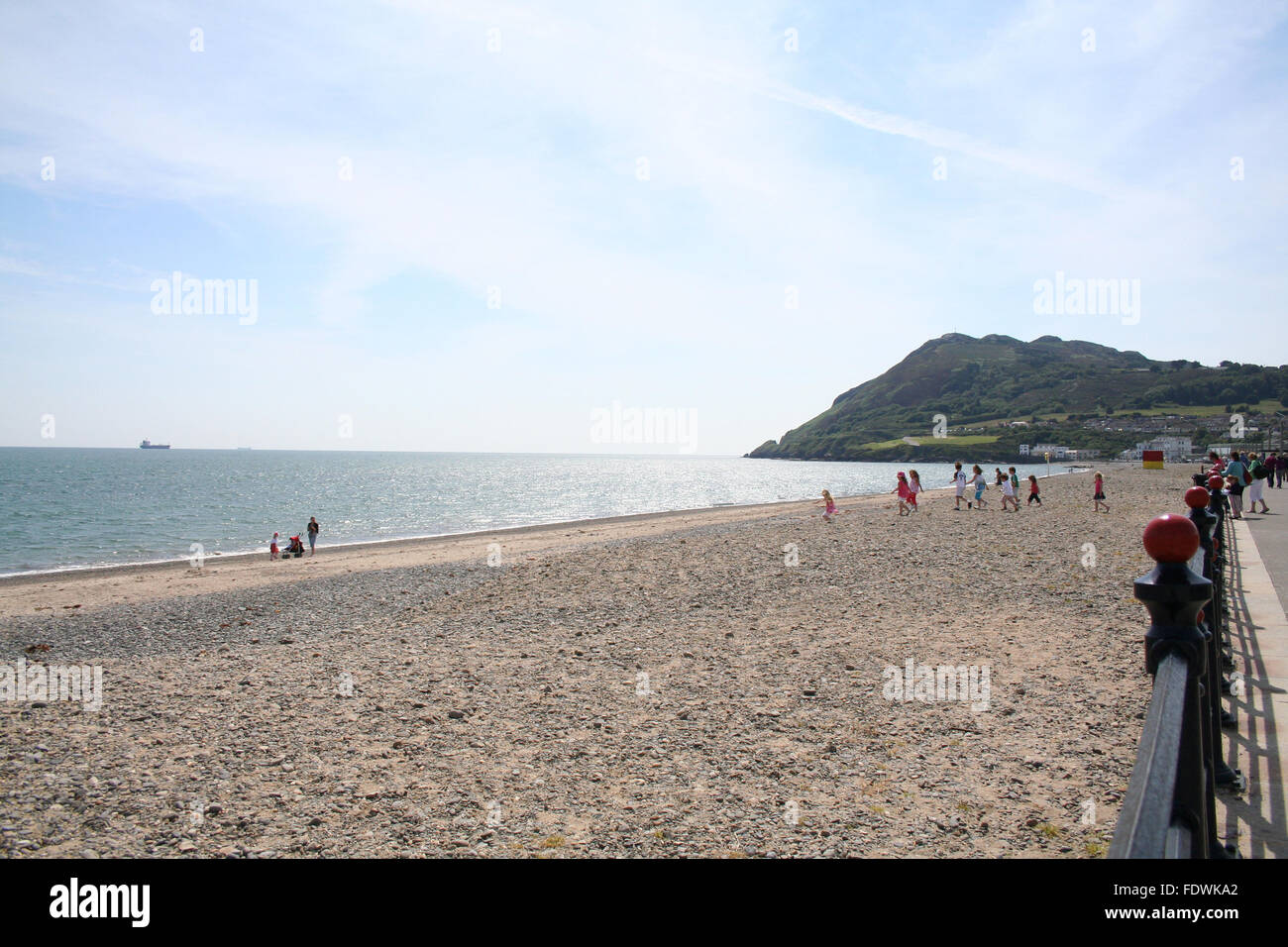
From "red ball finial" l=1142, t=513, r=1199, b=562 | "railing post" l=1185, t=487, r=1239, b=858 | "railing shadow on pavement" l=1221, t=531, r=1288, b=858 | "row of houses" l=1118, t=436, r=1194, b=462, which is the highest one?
"row of houses" l=1118, t=436, r=1194, b=462

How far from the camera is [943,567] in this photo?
52.6 feet

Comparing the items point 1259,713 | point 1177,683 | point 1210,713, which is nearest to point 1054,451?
point 1259,713

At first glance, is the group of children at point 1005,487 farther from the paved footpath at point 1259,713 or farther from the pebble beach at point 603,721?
the paved footpath at point 1259,713

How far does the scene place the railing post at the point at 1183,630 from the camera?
6.05 ft

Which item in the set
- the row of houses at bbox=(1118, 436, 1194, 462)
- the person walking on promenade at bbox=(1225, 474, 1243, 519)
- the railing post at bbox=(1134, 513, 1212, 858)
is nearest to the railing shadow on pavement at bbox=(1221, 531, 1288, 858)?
the railing post at bbox=(1134, 513, 1212, 858)

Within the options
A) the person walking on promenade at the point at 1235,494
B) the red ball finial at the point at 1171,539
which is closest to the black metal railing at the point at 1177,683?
the red ball finial at the point at 1171,539

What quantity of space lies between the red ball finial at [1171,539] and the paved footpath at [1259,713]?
314 centimetres

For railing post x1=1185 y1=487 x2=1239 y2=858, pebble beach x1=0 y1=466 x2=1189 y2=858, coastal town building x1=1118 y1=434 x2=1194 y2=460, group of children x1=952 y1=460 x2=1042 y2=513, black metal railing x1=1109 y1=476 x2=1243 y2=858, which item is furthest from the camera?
coastal town building x1=1118 y1=434 x2=1194 y2=460

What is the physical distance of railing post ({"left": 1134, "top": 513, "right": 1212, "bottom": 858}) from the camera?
1.84 meters

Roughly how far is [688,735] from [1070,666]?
183 inches

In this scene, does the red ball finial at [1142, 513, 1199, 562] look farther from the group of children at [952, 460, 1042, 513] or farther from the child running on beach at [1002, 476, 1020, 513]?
the child running on beach at [1002, 476, 1020, 513]
